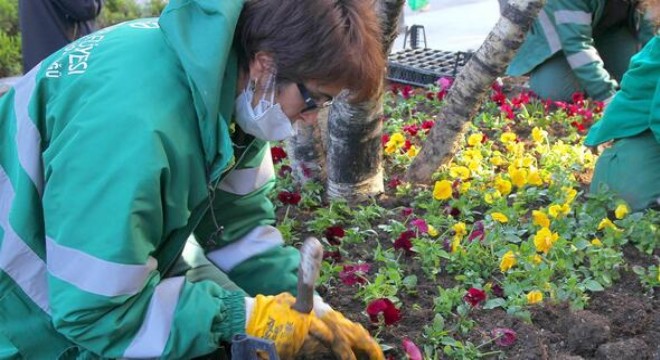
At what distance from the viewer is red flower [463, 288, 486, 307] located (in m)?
2.48

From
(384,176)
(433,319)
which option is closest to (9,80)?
(384,176)

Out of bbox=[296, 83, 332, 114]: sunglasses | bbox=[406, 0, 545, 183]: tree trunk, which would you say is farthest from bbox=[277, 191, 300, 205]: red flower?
bbox=[296, 83, 332, 114]: sunglasses

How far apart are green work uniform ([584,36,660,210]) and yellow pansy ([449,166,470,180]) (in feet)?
1.67

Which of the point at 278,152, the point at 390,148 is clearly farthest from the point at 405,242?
the point at 278,152

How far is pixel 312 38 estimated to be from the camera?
176 cm

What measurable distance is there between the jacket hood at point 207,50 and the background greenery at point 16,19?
5.40 meters

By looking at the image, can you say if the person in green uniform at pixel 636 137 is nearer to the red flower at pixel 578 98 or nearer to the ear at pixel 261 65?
the red flower at pixel 578 98

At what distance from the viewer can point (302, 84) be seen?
1861mm

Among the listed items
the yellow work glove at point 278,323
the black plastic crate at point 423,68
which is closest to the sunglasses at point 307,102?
the yellow work glove at point 278,323

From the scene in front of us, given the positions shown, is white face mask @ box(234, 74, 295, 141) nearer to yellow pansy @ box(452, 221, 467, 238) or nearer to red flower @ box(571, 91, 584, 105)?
yellow pansy @ box(452, 221, 467, 238)

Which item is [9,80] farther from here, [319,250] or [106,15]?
[319,250]

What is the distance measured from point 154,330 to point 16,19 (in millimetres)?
6236

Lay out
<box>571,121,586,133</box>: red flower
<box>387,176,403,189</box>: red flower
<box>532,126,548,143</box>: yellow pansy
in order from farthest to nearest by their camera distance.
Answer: <box>571,121,586,133</box>: red flower → <box>532,126,548,143</box>: yellow pansy → <box>387,176,403,189</box>: red flower

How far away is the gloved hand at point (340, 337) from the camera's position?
79.4 inches
